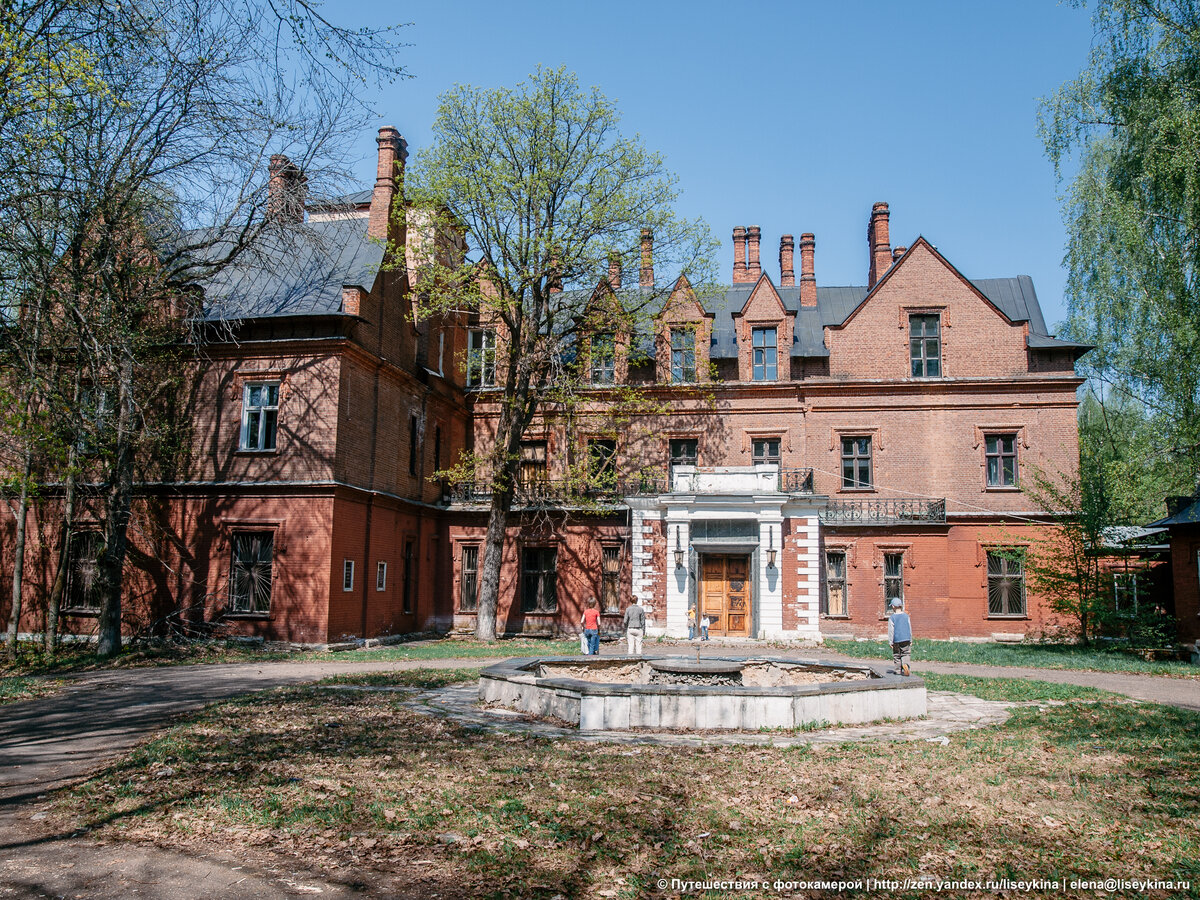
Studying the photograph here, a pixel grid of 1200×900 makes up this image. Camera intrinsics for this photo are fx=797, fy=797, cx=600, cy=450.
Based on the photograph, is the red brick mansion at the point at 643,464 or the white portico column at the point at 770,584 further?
the white portico column at the point at 770,584

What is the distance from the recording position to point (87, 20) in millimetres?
8219

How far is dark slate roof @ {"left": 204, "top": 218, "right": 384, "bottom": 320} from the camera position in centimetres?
2331

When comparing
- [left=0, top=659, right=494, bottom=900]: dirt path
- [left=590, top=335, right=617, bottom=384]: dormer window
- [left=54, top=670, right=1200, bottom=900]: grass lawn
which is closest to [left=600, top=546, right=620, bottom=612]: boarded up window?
[left=590, top=335, right=617, bottom=384]: dormer window

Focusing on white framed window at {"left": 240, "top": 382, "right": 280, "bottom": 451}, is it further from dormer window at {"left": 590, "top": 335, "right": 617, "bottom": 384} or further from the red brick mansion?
dormer window at {"left": 590, "top": 335, "right": 617, "bottom": 384}

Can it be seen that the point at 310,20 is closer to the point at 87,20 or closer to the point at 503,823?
the point at 87,20

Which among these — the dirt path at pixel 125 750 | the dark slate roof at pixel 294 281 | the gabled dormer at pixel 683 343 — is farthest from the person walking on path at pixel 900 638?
the dark slate roof at pixel 294 281

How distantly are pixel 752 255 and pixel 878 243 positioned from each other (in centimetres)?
522

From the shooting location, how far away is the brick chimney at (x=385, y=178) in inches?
1040

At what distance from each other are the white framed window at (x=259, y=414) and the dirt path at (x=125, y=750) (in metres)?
7.04

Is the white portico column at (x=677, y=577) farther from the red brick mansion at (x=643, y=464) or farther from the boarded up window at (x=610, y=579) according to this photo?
the boarded up window at (x=610, y=579)

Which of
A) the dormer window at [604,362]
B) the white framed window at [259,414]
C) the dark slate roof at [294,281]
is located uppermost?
the dark slate roof at [294,281]

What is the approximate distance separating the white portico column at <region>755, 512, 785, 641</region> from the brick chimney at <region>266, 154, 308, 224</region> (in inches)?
653

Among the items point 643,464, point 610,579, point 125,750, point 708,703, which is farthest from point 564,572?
point 125,750

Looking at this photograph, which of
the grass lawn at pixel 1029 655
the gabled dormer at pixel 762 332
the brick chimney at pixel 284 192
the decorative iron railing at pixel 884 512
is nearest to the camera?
the grass lawn at pixel 1029 655
